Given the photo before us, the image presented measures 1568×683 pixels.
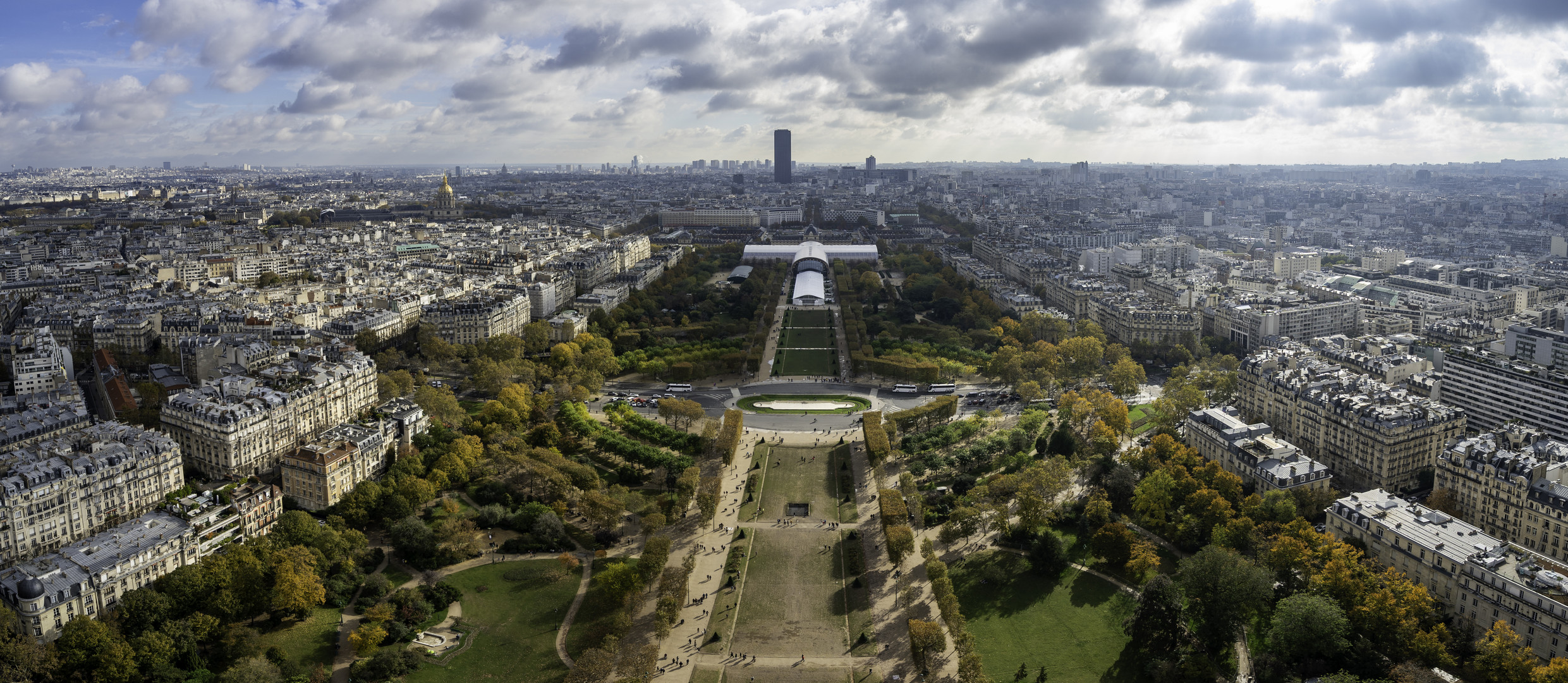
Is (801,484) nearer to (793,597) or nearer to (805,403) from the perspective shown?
(793,597)

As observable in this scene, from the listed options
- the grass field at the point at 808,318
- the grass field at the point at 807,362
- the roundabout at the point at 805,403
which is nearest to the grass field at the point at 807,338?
the grass field at the point at 807,362

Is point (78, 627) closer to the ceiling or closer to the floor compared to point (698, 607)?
closer to the ceiling

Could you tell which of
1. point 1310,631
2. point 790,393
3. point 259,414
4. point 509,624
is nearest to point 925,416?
point 790,393


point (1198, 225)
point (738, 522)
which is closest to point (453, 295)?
point (738, 522)

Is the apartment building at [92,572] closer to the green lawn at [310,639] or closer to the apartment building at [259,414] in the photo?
the green lawn at [310,639]

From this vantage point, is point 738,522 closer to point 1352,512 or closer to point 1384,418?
point 1352,512

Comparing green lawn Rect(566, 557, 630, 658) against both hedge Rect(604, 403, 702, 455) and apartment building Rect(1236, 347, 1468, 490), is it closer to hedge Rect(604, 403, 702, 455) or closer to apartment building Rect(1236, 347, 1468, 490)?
hedge Rect(604, 403, 702, 455)
